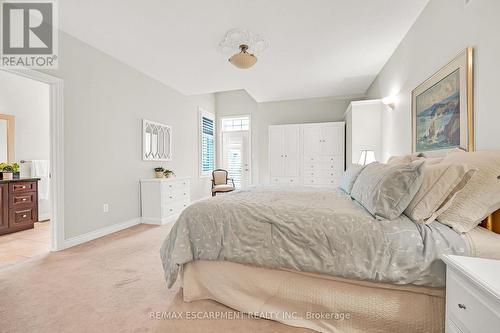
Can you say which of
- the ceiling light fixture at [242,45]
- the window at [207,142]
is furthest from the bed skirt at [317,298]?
the window at [207,142]

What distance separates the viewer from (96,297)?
173 centimetres

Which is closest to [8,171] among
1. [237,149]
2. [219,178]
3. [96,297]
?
[96,297]

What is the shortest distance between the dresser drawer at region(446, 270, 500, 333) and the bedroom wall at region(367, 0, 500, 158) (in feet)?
3.28

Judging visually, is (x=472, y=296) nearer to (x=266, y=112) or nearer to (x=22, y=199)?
(x=22, y=199)

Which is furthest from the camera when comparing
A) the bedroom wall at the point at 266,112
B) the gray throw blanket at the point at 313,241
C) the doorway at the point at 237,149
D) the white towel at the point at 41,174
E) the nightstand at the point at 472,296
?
the doorway at the point at 237,149

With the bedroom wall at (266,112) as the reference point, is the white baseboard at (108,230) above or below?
below

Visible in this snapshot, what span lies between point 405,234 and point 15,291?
2.86 metres

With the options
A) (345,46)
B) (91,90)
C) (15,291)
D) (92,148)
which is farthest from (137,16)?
(15,291)

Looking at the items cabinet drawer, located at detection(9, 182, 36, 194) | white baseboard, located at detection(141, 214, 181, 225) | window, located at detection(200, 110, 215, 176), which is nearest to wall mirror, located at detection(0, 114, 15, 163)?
cabinet drawer, located at detection(9, 182, 36, 194)

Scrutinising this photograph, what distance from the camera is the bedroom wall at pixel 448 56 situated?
56.5 inches

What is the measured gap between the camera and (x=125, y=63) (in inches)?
139

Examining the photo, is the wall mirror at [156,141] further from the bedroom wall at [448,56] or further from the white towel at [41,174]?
the bedroom wall at [448,56]

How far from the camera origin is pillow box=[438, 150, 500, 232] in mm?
1185

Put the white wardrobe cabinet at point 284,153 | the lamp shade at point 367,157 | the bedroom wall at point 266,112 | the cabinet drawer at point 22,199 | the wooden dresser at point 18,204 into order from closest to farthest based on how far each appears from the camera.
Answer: the wooden dresser at point 18,204 < the cabinet drawer at point 22,199 < the lamp shade at point 367,157 < the white wardrobe cabinet at point 284,153 < the bedroom wall at point 266,112
